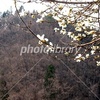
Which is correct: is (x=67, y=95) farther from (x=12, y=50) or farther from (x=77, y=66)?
(x=12, y=50)

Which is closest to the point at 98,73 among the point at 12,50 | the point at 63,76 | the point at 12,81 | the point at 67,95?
the point at 63,76

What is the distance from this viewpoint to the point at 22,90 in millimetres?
35781

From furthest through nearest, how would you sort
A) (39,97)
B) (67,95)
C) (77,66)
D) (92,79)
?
(77,66)
(92,79)
(67,95)
(39,97)

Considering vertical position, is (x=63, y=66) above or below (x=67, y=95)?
above

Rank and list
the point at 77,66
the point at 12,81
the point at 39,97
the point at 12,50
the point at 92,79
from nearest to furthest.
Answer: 1. the point at 39,97
2. the point at 12,81
3. the point at 92,79
4. the point at 77,66
5. the point at 12,50

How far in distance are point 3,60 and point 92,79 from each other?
15.9m

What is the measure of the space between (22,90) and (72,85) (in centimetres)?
786

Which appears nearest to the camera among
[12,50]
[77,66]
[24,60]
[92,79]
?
[92,79]

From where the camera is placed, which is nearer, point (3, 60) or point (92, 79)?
point (92, 79)

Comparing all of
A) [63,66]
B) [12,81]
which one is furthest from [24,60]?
[12,81]

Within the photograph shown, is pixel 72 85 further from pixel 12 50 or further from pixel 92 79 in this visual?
pixel 12 50

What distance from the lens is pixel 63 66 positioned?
1881 inches

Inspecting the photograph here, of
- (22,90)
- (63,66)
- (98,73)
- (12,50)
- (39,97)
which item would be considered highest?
(12,50)

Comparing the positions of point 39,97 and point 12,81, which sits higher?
point 12,81
